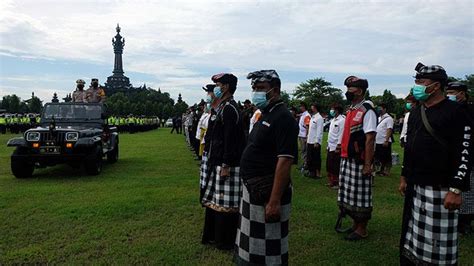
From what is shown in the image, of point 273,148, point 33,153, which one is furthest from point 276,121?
point 33,153

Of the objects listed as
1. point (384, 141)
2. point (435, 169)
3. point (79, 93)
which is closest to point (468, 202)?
point (435, 169)

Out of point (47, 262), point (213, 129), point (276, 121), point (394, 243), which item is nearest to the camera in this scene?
point (276, 121)

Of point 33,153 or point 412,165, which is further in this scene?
point 33,153

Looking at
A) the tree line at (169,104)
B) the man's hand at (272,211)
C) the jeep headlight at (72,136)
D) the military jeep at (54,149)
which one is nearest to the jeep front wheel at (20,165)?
the military jeep at (54,149)

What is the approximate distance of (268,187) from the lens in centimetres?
306

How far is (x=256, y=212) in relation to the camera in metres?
3.09

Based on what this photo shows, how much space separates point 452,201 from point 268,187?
4.56 feet

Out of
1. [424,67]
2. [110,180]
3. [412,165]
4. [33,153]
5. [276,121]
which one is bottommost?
[110,180]

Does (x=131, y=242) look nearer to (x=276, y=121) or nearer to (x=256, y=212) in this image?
(x=256, y=212)

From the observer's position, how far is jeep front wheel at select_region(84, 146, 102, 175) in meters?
9.58

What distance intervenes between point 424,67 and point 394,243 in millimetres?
2573

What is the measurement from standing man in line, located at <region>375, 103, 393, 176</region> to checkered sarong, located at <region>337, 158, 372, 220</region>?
5.50 meters

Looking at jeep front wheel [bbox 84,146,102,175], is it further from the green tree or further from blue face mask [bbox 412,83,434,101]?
the green tree

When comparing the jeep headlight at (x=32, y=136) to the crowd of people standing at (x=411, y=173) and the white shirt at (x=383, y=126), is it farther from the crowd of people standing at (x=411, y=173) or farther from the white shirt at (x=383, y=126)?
the white shirt at (x=383, y=126)
